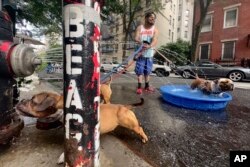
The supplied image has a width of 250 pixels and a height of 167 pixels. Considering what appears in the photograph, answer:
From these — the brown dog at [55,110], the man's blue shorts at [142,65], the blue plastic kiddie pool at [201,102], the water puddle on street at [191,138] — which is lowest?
the water puddle on street at [191,138]

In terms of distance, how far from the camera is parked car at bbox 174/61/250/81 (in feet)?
37.8

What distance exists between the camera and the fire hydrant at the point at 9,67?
1561 mm

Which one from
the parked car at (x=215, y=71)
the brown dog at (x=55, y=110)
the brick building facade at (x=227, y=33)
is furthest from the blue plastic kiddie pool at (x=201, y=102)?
the brick building facade at (x=227, y=33)

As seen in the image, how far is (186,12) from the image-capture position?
122 ft

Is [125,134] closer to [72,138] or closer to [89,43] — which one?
[72,138]

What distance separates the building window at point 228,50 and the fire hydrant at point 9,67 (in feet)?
61.5

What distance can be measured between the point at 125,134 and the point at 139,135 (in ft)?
0.66

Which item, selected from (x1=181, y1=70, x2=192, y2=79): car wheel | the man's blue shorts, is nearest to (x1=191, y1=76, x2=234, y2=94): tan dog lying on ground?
the man's blue shorts

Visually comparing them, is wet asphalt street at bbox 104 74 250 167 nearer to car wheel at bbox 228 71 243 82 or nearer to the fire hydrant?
the fire hydrant

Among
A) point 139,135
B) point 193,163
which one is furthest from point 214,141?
point 139,135

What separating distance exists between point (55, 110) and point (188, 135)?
59.4 inches

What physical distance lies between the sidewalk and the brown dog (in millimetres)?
210

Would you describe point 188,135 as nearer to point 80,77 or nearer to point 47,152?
point 47,152

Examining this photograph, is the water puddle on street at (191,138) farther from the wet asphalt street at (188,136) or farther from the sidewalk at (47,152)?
the sidewalk at (47,152)
